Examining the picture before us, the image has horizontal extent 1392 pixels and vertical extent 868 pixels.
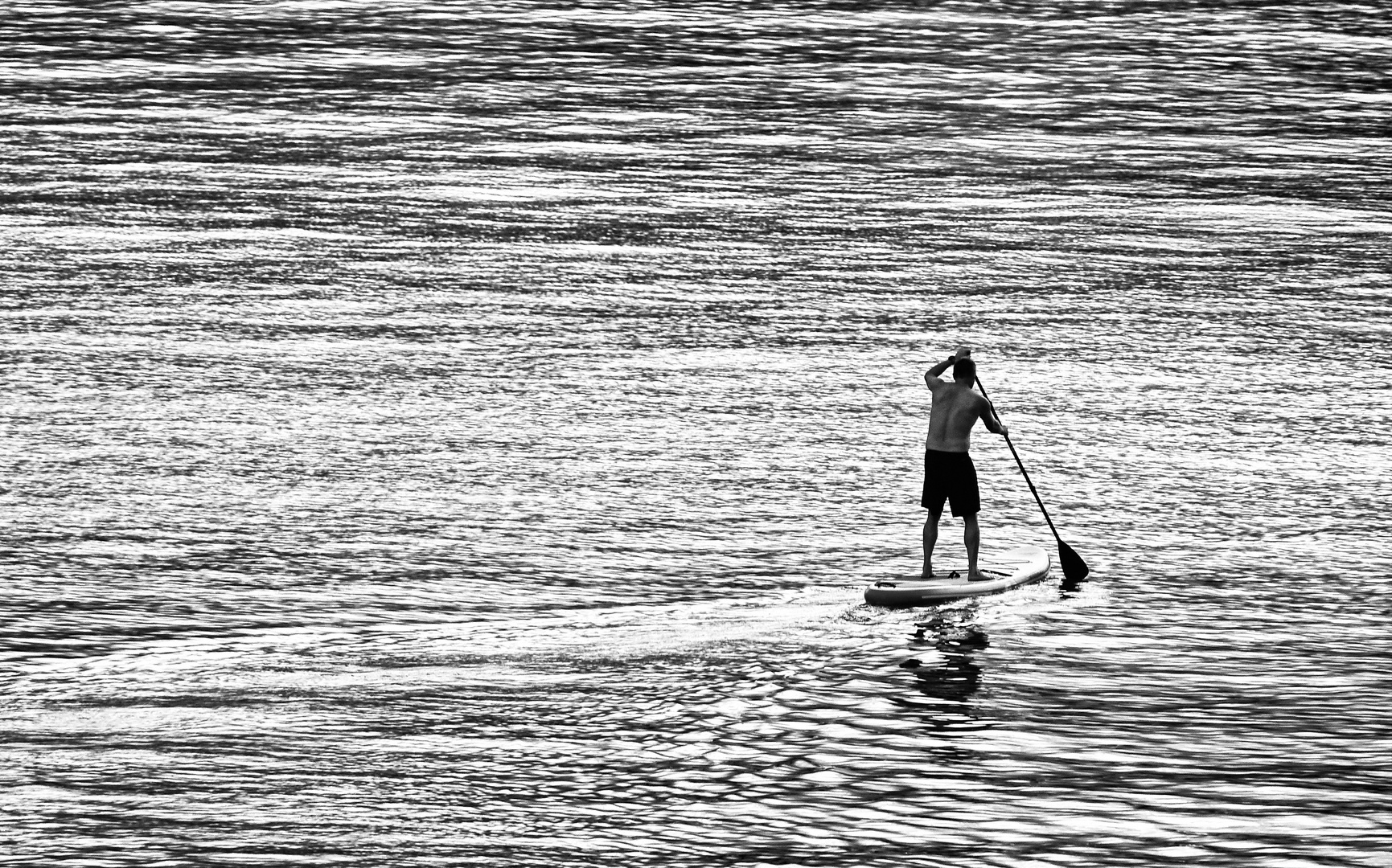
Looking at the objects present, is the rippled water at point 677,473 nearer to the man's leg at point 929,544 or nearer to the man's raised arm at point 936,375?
the man's leg at point 929,544

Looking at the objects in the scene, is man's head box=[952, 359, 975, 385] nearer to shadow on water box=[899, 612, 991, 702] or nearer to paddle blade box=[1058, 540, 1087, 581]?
paddle blade box=[1058, 540, 1087, 581]

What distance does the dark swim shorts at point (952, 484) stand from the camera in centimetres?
1609

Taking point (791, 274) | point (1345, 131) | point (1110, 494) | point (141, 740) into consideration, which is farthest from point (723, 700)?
point (1345, 131)

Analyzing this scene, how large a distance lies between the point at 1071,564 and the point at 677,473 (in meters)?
4.54

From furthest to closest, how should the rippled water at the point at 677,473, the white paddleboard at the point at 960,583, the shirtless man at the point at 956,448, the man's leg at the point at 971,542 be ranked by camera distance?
the shirtless man at the point at 956,448 < the man's leg at the point at 971,542 < the white paddleboard at the point at 960,583 < the rippled water at the point at 677,473

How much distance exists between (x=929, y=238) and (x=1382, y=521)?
1480 cm

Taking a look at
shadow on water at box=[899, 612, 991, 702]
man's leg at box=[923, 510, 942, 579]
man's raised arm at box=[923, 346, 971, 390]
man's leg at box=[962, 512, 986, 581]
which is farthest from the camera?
man's raised arm at box=[923, 346, 971, 390]

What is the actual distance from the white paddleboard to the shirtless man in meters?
→ 0.19

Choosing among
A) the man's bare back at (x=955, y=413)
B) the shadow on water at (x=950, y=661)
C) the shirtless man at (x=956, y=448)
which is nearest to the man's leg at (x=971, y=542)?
the shirtless man at (x=956, y=448)

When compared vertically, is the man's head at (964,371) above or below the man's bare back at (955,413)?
above

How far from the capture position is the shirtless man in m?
16.1

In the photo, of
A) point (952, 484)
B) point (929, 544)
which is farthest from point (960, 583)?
point (952, 484)

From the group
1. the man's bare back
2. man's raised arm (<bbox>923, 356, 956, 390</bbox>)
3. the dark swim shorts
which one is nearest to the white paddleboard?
the dark swim shorts

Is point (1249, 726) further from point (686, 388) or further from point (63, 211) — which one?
point (63, 211)
